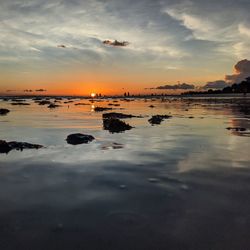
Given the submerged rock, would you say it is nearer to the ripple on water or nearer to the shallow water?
the shallow water

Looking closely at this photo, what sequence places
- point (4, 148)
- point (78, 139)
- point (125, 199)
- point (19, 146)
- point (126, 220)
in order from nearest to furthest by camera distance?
point (126, 220) < point (125, 199) < point (4, 148) < point (19, 146) < point (78, 139)

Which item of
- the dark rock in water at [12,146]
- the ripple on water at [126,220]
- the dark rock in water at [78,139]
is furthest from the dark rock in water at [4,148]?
the ripple on water at [126,220]

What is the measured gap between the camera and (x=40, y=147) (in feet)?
40.9

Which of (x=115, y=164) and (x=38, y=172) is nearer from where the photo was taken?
(x=38, y=172)

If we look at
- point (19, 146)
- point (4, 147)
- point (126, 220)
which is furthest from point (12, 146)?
point (126, 220)

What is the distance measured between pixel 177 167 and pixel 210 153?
2.45 m

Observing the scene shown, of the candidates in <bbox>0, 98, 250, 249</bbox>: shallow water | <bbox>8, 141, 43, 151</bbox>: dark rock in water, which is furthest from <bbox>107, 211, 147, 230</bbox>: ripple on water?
<bbox>8, 141, 43, 151</bbox>: dark rock in water

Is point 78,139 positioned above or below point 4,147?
below

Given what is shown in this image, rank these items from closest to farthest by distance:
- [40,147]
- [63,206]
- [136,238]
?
[136,238]
[63,206]
[40,147]

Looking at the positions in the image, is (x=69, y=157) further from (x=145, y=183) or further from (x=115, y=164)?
(x=145, y=183)

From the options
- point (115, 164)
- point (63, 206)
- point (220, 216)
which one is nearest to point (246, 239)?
point (220, 216)

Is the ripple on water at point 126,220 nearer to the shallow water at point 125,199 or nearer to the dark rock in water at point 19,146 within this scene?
the shallow water at point 125,199

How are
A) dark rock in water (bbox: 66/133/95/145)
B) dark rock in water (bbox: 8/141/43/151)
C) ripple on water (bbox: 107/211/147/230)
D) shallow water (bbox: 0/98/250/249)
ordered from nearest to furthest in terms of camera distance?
1. shallow water (bbox: 0/98/250/249)
2. ripple on water (bbox: 107/211/147/230)
3. dark rock in water (bbox: 8/141/43/151)
4. dark rock in water (bbox: 66/133/95/145)

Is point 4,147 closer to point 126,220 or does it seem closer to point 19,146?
point 19,146
